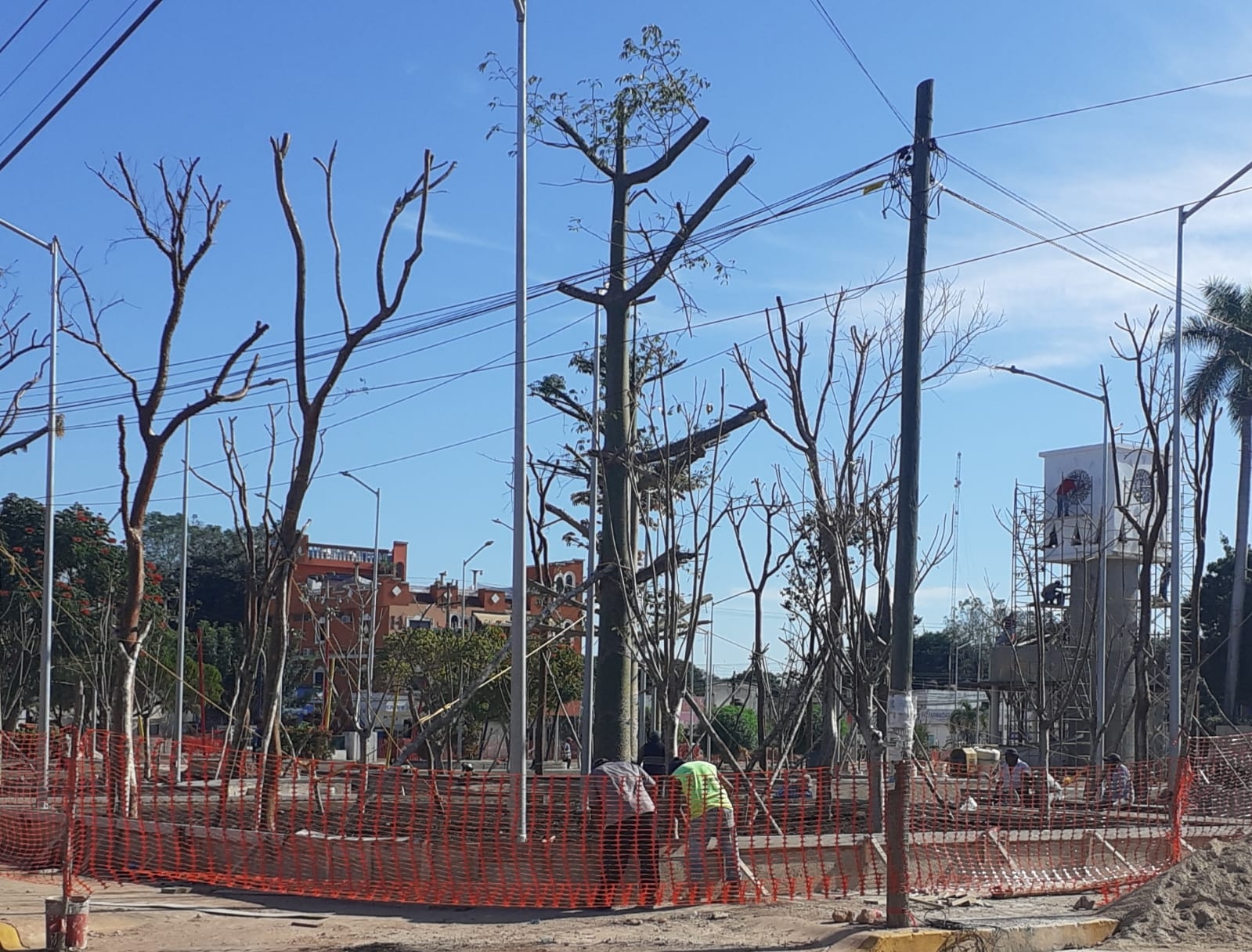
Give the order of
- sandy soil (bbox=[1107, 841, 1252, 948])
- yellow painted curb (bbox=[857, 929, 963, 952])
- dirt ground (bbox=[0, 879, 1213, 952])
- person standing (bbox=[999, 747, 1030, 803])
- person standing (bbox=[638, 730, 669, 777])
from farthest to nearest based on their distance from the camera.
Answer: person standing (bbox=[999, 747, 1030, 803])
person standing (bbox=[638, 730, 669, 777])
sandy soil (bbox=[1107, 841, 1252, 948])
dirt ground (bbox=[0, 879, 1213, 952])
yellow painted curb (bbox=[857, 929, 963, 952])

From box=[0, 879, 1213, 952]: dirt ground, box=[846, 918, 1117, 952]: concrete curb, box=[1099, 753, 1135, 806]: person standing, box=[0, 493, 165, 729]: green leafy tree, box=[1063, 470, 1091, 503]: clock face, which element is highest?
box=[1063, 470, 1091, 503]: clock face

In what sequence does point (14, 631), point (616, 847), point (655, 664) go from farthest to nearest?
point (14, 631) → point (655, 664) → point (616, 847)

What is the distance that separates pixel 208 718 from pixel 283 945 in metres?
61.6

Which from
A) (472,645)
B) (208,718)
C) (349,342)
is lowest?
(208,718)

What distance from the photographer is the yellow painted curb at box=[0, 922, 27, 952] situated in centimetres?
1088

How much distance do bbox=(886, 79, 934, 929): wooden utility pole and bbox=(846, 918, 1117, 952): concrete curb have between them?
0.89ft

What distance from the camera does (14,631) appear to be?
40.3m

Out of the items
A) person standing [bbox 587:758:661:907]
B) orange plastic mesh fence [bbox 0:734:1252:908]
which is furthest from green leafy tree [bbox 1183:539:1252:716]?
person standing [bbox 587:758:661:907]

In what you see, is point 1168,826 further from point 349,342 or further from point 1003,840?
point 349,342

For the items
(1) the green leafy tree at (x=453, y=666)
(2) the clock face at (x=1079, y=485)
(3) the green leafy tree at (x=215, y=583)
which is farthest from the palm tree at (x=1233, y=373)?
(3) the green leafy tree at (x=215, y=583)

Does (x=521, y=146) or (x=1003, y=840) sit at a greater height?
(x=521, y=146)

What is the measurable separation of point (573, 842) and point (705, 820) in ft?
5.83

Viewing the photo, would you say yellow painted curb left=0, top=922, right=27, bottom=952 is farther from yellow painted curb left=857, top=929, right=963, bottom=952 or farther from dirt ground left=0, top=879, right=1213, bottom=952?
yellow painted curb left=857, top=929, right=963, bottom=952

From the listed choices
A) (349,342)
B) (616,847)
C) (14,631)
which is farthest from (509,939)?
(14,631)
